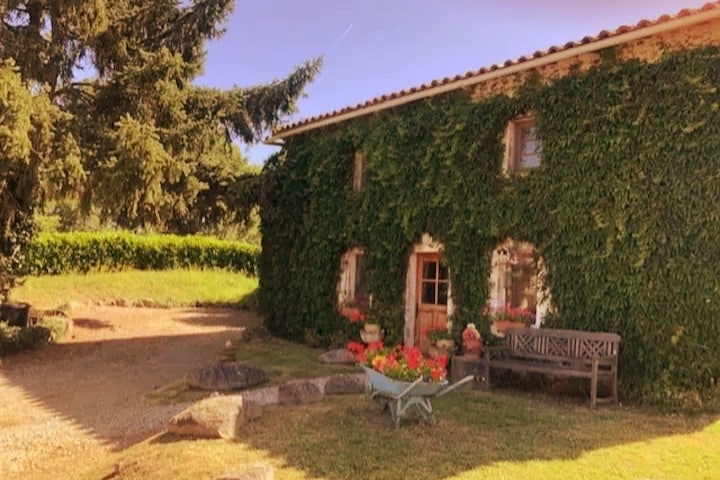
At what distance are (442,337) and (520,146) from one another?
12.5 feet

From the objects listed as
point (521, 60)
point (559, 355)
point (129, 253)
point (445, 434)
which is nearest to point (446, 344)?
point (559, 355)

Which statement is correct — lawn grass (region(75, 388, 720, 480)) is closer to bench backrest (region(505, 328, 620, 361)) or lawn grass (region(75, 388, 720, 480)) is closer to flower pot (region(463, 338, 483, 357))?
bench backrest (region(505, 328, 620, 361))

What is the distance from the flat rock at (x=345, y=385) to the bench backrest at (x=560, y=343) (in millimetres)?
2607

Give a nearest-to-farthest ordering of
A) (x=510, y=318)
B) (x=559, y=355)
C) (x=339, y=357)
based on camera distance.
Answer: (x=559, y=355), (x=510, y=318), (x=339, y=357)

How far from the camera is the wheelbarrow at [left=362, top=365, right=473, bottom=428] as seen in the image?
266 inches

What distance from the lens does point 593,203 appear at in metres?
9.37

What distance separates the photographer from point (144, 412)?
27.7 feet

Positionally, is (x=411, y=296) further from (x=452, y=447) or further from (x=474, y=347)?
(x=452, y=447)

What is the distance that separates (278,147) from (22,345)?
7.93 metres

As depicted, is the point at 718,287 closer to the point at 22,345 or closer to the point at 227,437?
the point at 227,437

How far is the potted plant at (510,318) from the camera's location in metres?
10.2

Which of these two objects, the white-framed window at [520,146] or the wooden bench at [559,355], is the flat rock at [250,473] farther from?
the white-framed window at [520,146]

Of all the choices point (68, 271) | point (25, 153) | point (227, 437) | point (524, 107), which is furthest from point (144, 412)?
point (68, 271)

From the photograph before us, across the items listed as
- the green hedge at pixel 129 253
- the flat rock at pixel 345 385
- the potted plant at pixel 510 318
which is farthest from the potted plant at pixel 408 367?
the green hedge at pixel 129 253
